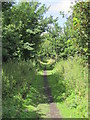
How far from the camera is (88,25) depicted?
19.7 feet

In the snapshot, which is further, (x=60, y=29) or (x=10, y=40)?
(x=60, y=29)

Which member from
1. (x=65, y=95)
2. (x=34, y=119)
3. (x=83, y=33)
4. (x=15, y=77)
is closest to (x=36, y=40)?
(x=15, y=77)

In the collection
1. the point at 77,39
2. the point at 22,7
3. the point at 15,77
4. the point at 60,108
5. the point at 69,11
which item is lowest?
the point at 60,108

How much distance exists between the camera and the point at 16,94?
10492 mm

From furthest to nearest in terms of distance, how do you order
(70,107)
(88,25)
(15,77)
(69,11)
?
(15,77)
(70,107)
(69,11)
(88,25)

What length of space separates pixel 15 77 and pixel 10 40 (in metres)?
2.31

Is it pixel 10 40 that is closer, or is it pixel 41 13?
pixel 10 40

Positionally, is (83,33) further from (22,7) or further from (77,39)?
(22,7)

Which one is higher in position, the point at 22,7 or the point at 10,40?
the point at 22,7

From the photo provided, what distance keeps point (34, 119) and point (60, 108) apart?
196 centimetres

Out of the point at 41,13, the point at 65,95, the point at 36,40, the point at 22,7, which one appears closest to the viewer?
the point at 65,95

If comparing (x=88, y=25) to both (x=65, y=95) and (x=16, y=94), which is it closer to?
(x=16, y=94)

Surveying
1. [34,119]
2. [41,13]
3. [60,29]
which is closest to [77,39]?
[34,119]

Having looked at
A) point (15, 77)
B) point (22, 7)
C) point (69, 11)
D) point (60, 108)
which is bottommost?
point (60, 108)
